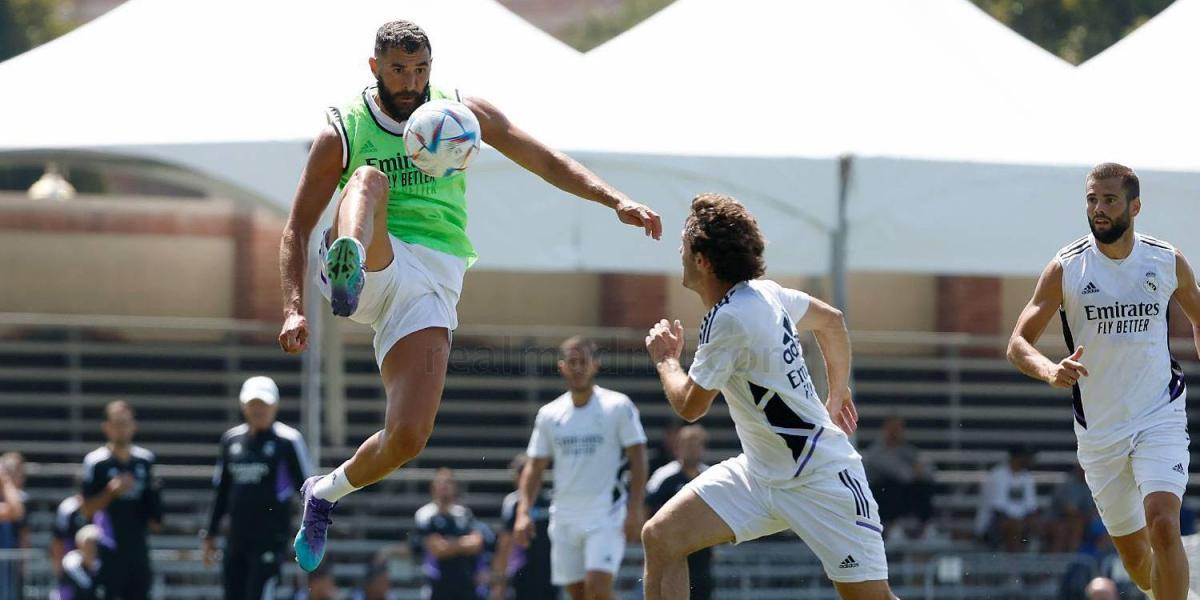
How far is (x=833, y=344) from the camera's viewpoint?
6613 mm

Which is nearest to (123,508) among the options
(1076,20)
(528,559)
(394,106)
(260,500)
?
(260,500)

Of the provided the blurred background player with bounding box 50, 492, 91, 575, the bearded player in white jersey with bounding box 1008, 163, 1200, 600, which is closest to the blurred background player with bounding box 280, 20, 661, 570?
the bearded player in white jersey with bounding box 1008, 163, 1200, 600

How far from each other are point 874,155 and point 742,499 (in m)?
5.22

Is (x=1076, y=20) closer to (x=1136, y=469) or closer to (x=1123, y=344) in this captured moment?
(x=1123, y=344)

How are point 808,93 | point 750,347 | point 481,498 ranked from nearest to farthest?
point 750,347, point 808,93, point 481,498

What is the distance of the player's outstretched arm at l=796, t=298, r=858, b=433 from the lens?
259 inches

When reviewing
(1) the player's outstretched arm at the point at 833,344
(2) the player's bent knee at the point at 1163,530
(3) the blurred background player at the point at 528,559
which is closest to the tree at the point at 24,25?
(3) the blurred background player at the point at 528,559

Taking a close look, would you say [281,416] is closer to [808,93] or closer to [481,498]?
[481,498]

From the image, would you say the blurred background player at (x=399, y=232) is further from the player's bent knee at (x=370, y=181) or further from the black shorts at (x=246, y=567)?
the black shorts at (x=246, y=567)

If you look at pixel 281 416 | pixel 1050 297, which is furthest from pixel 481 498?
pixel 1050 297

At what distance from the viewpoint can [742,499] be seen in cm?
635

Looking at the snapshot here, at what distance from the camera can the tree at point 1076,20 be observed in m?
20.7

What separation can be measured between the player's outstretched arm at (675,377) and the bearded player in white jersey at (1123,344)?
1.81 meters

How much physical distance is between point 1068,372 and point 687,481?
5756mm
